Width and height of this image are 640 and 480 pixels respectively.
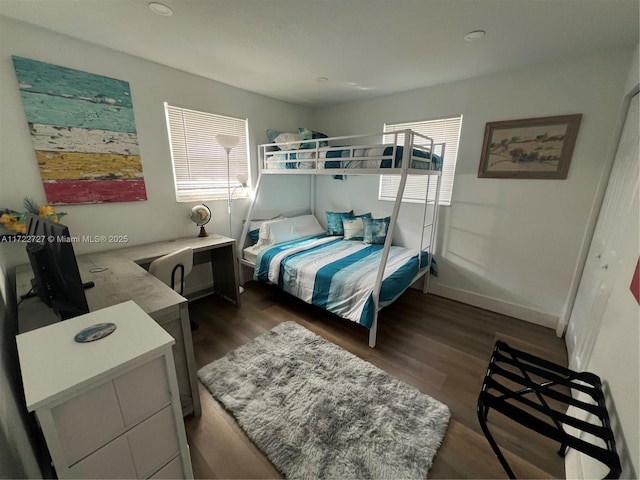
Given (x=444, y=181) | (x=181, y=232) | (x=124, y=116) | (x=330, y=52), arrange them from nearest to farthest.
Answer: (x=330, y=52) → (x=124, y=116) → (x=181, y=232) → (x=444, y=181)

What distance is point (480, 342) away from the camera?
230 cm

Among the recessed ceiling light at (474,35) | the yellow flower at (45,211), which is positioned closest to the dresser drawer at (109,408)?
the yellow flower at (45,211)

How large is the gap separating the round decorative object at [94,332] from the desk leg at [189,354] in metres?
0.38

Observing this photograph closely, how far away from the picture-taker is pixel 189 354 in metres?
1.48

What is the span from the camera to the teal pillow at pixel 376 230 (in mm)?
3293

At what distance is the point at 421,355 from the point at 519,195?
187 centimetres


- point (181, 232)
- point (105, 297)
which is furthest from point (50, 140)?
point (105, 297)

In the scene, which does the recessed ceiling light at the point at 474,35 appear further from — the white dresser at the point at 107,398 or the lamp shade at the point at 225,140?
the white dresser at the point at 107,398

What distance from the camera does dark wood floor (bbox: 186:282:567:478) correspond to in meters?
1.34

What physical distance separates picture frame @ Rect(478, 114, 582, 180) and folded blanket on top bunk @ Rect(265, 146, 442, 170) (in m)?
0.50

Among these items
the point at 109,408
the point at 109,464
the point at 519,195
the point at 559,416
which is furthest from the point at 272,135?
the point at 559,416

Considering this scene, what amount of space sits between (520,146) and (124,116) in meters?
3.70

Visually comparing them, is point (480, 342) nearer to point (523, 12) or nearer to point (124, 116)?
point (523, 12)

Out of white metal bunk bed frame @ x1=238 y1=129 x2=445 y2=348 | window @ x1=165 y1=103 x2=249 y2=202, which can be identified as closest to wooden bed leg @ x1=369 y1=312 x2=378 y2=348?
white metal bunk bed frame @ x1=238 y1=129 x2=445 y2=348
